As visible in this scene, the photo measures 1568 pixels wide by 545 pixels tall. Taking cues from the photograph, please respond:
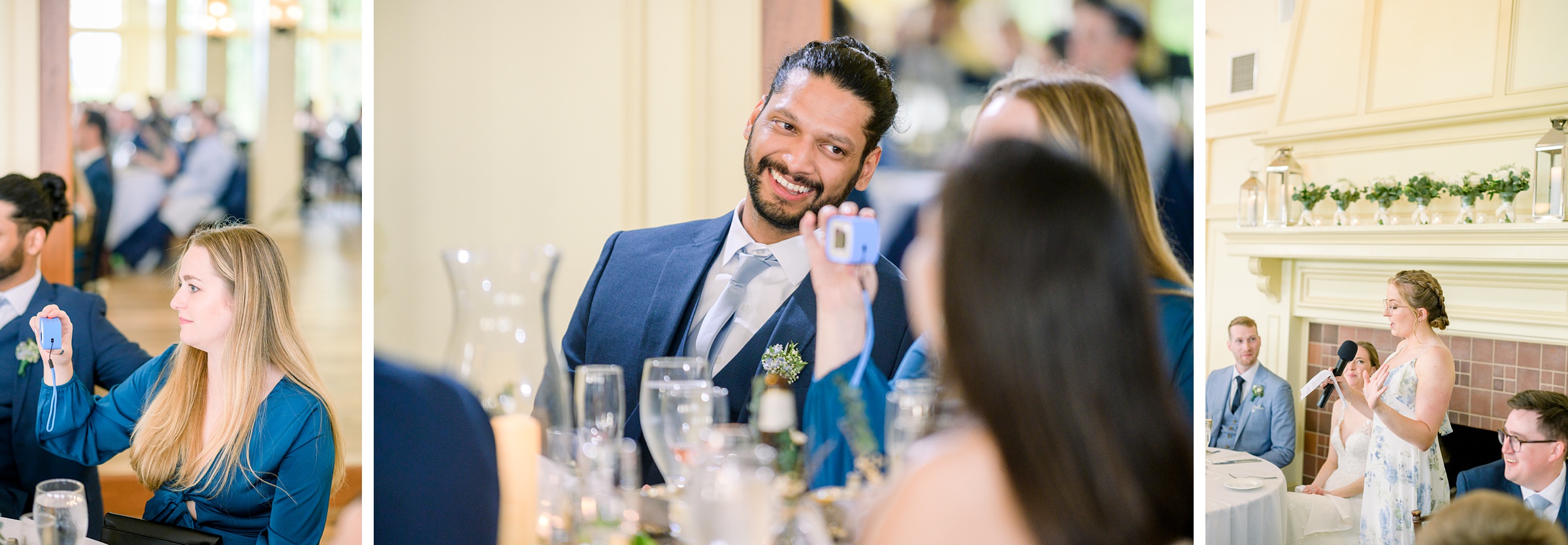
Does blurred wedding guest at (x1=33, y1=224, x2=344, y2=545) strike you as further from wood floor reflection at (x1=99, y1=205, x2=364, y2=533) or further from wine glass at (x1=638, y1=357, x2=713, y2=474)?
wine glass at (x1=638, y1=357, x2=713, y2=474)

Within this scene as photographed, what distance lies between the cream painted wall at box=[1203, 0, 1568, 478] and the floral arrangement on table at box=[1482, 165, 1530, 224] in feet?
0.15

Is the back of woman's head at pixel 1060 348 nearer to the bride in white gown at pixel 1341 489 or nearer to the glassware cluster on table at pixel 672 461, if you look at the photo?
the glassware cluster on table at pixel 672 461

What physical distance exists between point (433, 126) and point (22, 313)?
1.42 m

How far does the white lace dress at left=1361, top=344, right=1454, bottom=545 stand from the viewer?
2.94m

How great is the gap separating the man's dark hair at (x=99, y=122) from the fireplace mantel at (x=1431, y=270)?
3.69 m

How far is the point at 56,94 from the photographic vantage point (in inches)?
102

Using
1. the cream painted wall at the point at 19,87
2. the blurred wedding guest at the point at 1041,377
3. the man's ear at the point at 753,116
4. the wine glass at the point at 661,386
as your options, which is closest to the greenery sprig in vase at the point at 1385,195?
the blurred wedding guest at the point at 1041,377

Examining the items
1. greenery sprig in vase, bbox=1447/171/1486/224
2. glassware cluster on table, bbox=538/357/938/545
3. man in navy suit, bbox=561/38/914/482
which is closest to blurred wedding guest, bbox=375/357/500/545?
glassware cluster on table, bbox=538/357/938/545

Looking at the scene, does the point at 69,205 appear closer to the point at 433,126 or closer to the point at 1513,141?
the point at 433,126

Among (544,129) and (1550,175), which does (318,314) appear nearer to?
(544,129)

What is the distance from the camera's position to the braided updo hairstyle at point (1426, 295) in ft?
9.89

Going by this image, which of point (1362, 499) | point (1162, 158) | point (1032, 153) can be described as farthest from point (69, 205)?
point (1362, 499)

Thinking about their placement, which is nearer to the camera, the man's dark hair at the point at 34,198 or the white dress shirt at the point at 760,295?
the white dress shirt at the point at 760,295

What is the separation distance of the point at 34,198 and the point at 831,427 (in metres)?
2.26
